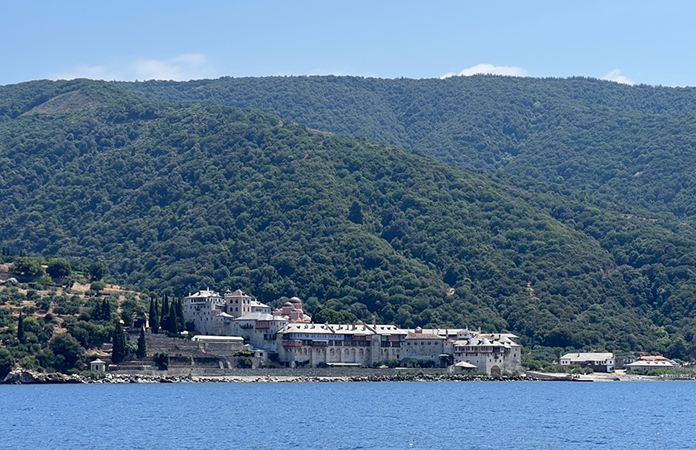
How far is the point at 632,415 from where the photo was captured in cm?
9212

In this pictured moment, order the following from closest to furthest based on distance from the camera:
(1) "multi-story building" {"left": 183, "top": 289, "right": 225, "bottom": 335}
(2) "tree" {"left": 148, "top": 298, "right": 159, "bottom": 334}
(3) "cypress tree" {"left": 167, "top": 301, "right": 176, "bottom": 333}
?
(2) "tree" {"left": 148, "top": 298, "right": 159, "bottom": 334} → (3) "cypress tree" {"left": 167, "top": 301, "right": 176, "bottom": 333} → (1) "multi-story building" {"left": 183, "top": 289, "right": 225, "bottom": 335}

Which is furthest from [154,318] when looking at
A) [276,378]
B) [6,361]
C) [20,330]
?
[6,361]

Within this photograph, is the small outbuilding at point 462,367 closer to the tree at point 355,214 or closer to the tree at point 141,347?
the tree at point 141,347

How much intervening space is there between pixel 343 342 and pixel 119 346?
967 inches

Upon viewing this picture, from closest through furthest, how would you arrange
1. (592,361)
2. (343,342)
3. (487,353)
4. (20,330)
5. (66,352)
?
1. (66,352)
2. (20,330)
3. (343,342)
4. (487,353)
5. (592,361)

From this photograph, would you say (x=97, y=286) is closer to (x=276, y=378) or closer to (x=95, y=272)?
(x=95, y=272)

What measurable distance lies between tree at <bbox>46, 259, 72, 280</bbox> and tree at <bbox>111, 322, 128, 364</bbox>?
929 inches

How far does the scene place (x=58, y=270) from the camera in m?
147

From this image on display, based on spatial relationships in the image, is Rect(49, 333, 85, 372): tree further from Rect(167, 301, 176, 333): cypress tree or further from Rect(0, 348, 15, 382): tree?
Rect(167, 301, 176, 333): cypress tree

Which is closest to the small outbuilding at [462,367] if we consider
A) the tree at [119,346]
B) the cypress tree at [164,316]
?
the cypress tree at [164,316]

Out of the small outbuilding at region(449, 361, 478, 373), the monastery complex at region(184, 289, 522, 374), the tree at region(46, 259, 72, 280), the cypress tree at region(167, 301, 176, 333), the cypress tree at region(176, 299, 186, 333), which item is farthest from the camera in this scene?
the tree at region(46, 259, 72, 280)

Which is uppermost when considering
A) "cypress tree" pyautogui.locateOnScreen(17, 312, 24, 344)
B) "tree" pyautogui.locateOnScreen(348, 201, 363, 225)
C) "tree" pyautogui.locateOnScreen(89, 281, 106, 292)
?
"tree" pyautogui.locateOnScreen(348, 201, 363, 225)

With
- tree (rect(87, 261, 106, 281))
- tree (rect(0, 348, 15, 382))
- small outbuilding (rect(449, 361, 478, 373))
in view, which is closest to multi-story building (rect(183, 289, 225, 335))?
tree (rect(87, 261, 106, 281))

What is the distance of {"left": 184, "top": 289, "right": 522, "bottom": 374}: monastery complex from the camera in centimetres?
13588
